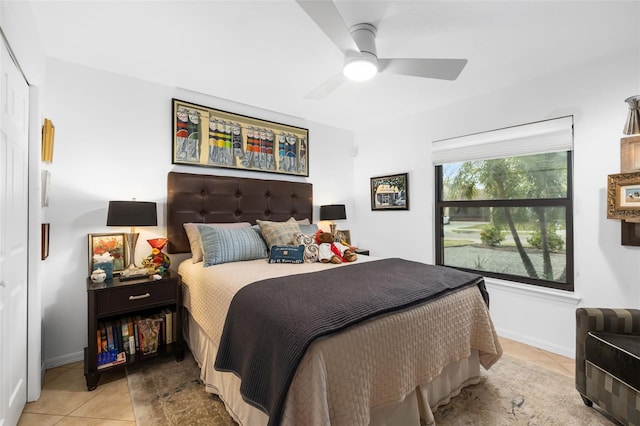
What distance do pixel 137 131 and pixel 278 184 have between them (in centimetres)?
146

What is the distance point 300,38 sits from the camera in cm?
199

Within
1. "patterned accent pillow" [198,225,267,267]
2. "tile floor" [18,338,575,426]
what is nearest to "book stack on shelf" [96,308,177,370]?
"tile floor" [18,338,575,426]

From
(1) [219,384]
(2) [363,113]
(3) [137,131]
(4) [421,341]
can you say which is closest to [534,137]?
(2) [363,113]

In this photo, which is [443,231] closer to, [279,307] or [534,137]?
[534,137]

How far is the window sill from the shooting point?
8.03ft

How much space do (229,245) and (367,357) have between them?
1.52m

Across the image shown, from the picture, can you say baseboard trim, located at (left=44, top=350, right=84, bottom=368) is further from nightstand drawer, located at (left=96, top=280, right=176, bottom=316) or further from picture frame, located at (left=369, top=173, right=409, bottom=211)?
picture frame, located at (left=369, top=173, right=409, bottom=211)

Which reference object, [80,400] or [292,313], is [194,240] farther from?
[292,313]

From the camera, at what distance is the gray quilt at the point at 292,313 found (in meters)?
1.13

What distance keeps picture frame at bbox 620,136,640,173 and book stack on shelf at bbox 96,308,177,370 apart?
12.1 ft

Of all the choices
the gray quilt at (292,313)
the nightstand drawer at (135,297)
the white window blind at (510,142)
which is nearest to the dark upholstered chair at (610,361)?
the gray quilt at (292,313)

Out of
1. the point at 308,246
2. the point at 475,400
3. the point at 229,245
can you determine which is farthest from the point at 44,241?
the point at 475,400

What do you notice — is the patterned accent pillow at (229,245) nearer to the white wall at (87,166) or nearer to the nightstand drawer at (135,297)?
the nightstand drawer at (135,297)

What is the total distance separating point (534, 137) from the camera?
2609 mm
